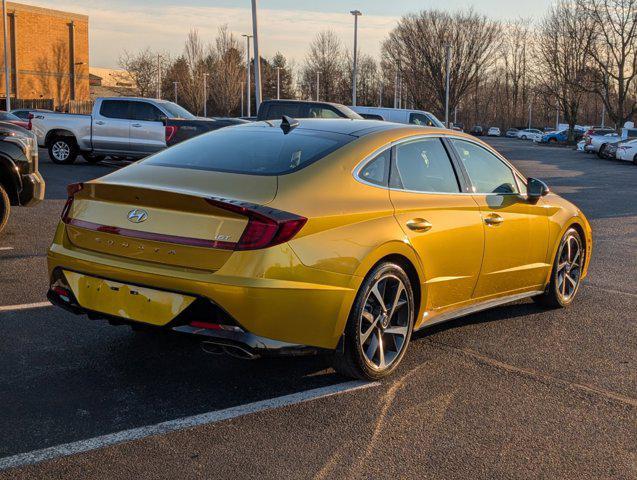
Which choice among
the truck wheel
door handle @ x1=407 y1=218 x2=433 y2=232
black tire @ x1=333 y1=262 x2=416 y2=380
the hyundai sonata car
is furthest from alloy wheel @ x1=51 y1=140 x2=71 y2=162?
black tire @ x1=333 y1=262 x2=416 y2=380

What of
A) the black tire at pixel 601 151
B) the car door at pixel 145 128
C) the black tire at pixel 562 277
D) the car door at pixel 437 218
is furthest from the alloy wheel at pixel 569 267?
the black tire at pixel 601 151

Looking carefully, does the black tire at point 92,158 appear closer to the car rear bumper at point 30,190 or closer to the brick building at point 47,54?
the car rear bumper at point 30,190

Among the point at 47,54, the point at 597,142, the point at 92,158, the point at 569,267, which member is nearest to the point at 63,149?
the point at 92,158

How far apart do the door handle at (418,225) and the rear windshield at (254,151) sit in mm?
652

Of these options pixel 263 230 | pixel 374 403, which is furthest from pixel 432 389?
pixel 263 230

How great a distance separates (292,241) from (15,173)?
6.26 metres

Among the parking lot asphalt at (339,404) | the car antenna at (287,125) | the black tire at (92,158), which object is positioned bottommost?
the parking lot asphalt at (339,404)

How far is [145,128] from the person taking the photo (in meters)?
20.3

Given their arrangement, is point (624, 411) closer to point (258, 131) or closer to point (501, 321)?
point (501, 321)

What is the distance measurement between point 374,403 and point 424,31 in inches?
2782

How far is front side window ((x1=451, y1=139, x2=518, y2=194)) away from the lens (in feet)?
18.9

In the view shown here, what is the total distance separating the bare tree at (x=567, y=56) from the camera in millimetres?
61906

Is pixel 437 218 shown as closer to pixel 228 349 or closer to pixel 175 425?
pixel 228 349

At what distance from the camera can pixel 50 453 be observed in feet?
11.6
